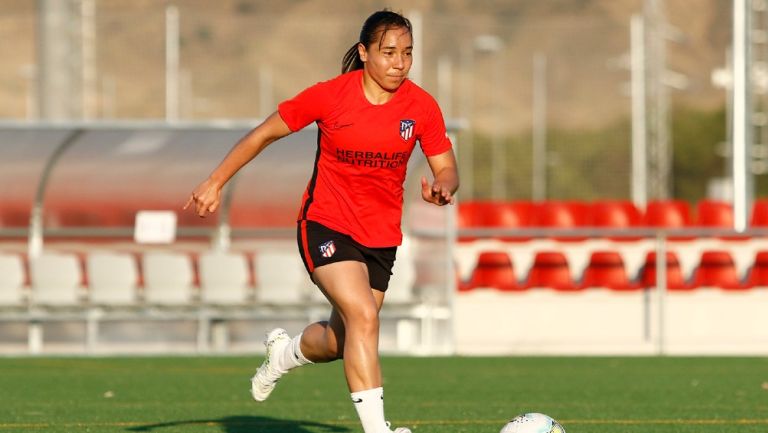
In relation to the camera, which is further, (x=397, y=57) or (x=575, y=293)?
(x=575, y=293)

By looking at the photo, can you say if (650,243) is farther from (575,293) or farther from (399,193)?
(399,193)

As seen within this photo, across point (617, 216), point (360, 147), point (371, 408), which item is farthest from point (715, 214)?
point (371, 408)

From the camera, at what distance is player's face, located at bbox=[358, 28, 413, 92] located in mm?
8328

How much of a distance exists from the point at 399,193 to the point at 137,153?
43.4 ft

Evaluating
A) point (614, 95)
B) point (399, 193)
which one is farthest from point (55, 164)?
point (614, 95)

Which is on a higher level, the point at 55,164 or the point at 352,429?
the point at 55,164

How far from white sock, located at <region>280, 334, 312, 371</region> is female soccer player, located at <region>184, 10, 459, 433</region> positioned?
759mm

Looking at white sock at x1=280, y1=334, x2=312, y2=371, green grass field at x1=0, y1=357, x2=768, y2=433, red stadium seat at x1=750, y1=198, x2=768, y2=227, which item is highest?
red stadium seat at x1=750, y1=198, x2=768, y2=227

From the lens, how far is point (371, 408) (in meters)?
8.27

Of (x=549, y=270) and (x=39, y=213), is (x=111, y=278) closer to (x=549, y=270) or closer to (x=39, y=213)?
(x=39, y=213)

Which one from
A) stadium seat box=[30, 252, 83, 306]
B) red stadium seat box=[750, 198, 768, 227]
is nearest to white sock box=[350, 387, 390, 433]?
stadium seat box=[30, 252, 83, 306]

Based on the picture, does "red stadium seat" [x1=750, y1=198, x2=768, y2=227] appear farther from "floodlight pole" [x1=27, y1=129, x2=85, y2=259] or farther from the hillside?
the hillside

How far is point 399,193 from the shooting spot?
341 inches

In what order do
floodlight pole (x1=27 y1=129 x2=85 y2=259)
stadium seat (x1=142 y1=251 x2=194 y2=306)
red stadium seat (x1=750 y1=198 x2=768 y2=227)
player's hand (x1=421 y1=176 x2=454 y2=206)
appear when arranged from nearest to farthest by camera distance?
player's hand (x1=421 y1=176 x2=454 y2=206)
stadium seat (x1=142 y1=251 x2=194 y2=306)
floodlight pole (x1=27 y1=129 x2=85 y2=259)
red stadium seat (x1=750 y1=198 x2=768 y2=227)
